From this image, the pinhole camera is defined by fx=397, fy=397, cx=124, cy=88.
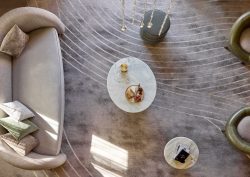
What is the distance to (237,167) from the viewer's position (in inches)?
204

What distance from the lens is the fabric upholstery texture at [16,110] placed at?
4.68 metres

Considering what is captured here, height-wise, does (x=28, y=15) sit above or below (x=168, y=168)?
above

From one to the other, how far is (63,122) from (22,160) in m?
0.88

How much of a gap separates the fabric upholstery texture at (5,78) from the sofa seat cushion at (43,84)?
74mm

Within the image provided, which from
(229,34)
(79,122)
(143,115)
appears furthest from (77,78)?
(229,34)

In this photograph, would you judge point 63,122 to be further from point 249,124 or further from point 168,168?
point 249,124

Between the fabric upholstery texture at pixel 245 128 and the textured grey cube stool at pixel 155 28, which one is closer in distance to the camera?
the fabric upholstery texture at pixel 245 128

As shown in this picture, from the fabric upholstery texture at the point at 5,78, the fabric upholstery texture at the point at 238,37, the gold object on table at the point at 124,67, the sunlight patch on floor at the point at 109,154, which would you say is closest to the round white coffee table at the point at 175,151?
the sunlight patch on floor at the point at 109,154

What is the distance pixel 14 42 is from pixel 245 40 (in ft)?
9.79

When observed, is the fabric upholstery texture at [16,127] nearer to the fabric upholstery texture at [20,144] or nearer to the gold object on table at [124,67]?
the fabric upholstery texture at [20,144]

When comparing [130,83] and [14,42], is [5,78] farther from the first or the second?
[130,83]

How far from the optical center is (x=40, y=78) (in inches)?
197

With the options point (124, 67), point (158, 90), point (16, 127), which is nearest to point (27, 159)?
point (16, 127)

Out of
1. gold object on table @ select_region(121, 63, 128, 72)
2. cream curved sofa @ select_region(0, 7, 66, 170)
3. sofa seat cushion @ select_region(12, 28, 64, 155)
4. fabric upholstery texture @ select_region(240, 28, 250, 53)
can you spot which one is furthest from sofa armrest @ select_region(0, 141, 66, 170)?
fabric upholstery texture @ select_region(240, 28, 250, 53)
